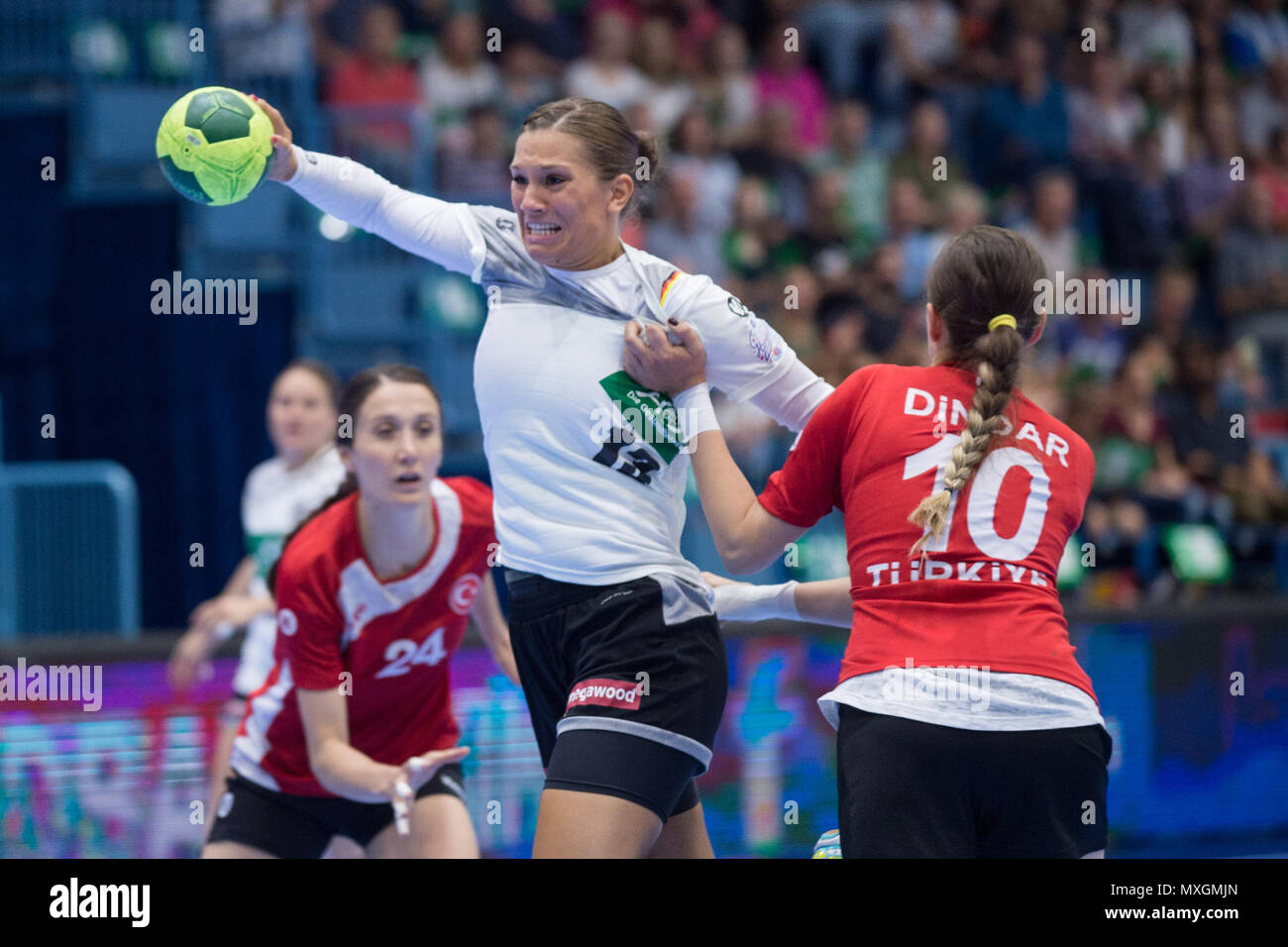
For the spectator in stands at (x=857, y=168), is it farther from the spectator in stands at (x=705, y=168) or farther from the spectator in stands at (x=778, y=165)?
the spectator in stands at (x=705, y=168)

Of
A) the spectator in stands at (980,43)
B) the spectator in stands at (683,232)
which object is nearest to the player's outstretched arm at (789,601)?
the spectator in stands at (683,232)

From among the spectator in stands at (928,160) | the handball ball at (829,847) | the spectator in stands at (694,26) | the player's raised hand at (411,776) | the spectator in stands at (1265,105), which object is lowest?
the handball ball at (829,847)

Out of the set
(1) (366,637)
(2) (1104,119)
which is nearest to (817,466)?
(1) (366,637)

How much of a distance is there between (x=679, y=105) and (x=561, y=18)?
0.96 metres

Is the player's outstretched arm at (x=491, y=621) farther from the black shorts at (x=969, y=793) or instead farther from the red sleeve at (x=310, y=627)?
the black shorts at (x=969, y=793)

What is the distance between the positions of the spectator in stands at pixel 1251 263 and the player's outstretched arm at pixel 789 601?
7.50 m

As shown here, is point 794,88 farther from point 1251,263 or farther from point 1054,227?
point 1251,263

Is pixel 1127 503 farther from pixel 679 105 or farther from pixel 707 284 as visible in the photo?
pixel 707 284

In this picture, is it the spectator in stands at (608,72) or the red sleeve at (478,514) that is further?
the spectator in stands at (608,72)

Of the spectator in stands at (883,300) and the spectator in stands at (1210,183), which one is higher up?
the spectator in stands at (1210,183)

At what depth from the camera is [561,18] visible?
30.3 ft

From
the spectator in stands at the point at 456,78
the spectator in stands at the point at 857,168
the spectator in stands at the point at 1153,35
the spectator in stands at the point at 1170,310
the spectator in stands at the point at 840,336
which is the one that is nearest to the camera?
the spectator in stands at the point at 840,336

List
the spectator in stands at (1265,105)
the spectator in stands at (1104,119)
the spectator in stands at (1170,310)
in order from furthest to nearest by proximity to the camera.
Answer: the spectator in stands at (1265,105) < the spectator in stands at (1104,119) < the spectator in stands at (1170,310)

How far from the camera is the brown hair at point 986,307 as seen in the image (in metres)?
2.73
